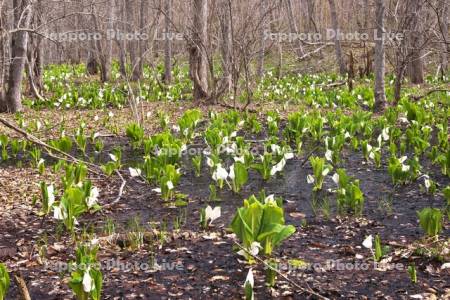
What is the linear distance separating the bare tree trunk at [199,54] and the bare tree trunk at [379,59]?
2954 mm

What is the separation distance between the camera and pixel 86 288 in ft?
8.37

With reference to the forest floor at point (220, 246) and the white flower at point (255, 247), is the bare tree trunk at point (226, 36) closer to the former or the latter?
the forest floor at point (220, 246)

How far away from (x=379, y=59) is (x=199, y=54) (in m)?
3.40

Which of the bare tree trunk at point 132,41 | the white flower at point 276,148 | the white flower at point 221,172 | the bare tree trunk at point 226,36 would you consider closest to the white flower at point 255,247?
the white flower at point 221,172

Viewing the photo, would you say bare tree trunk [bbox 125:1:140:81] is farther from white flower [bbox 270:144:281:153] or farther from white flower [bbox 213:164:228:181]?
white flower [bbox 213:164:228:181]

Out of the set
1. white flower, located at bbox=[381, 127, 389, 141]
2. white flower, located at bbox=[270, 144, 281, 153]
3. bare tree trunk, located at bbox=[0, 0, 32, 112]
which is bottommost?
white flower, located at bbox=[270, 144, 281, 153]

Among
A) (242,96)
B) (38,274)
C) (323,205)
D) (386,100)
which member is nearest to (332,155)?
(323,205)

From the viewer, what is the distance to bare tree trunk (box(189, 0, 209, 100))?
9305 mm

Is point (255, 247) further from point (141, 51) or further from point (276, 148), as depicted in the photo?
point (141, 51)

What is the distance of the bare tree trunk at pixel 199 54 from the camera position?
Answer: 9305 mm

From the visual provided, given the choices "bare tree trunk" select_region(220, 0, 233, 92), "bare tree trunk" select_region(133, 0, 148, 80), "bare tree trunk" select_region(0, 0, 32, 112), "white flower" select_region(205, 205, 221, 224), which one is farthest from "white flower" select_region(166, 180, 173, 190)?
"bare tree trunk" select_region(0, 0, 32, 112)

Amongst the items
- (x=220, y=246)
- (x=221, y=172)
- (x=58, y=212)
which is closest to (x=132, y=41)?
(x=221, y=172)

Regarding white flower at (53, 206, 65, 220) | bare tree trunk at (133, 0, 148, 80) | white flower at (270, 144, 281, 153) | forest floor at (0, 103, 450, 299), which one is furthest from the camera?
bare tree trunk at (133, 0, 148, 80)

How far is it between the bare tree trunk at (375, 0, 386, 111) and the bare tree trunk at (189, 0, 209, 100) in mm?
2954
